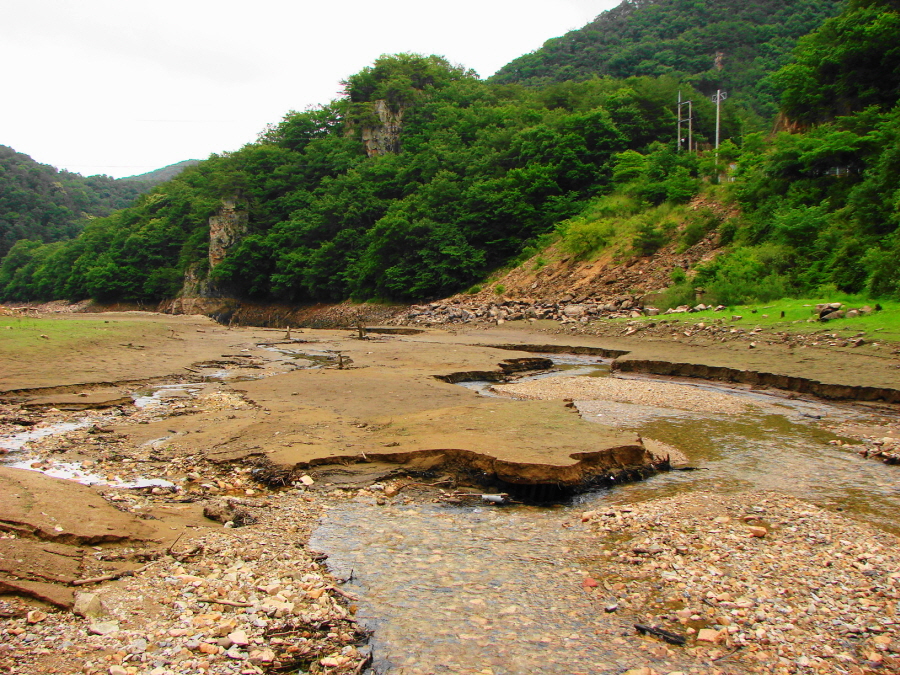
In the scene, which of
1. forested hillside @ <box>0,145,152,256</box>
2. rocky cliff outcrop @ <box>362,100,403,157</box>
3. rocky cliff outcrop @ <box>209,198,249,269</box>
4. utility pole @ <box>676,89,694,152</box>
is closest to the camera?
utility pole @ <box>676,89,694,152</box>

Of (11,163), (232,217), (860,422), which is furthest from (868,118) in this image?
(11,163)

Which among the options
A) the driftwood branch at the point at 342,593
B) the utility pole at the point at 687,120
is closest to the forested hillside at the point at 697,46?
the utility pole at the point at 687,120

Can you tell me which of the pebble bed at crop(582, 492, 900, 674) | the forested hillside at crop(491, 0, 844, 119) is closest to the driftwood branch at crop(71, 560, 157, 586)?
the pebble bed at crop(582, 492, 900, 674)

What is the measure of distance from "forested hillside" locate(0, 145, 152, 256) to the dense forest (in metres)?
14.8

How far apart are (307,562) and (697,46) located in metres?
86.5

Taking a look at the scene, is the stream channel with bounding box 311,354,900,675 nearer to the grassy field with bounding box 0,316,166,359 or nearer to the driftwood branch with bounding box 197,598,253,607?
the driftwood branch with bounding box 197,598,253,607

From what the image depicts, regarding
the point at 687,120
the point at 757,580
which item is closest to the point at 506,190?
the point at 687,120

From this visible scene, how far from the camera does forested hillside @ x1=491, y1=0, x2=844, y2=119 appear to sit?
6606cm

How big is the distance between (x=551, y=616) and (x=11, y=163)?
136980 millimetres

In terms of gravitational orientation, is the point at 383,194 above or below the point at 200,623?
above

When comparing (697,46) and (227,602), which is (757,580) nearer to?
(227,602)

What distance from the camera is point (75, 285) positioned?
72500 millimetres

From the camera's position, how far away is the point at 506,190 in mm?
42219

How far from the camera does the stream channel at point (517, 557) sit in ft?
12.0
